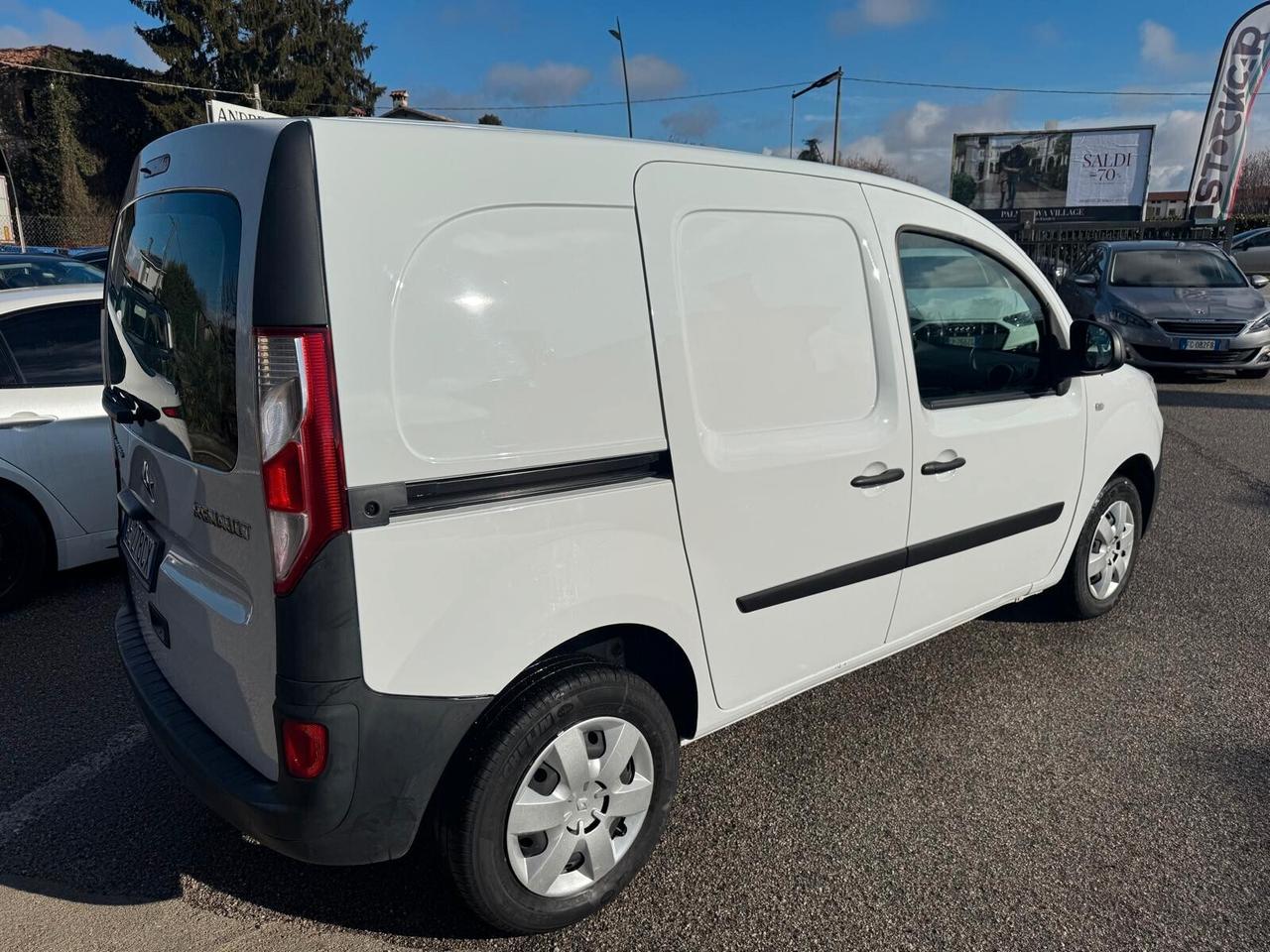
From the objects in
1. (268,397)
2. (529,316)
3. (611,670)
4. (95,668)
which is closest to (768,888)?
(611,670)

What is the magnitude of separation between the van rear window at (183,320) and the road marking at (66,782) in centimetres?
130

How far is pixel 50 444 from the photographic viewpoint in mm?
4297

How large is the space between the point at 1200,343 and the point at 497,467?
34.9ft

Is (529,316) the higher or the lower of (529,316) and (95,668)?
the higher

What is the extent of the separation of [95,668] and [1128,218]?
33848 mm

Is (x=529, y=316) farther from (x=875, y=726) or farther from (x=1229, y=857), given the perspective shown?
(x=1229, y=857)

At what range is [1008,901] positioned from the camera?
7.79 ft

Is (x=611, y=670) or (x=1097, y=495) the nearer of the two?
(x=611, y=670)

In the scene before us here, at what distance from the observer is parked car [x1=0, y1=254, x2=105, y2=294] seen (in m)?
7.96

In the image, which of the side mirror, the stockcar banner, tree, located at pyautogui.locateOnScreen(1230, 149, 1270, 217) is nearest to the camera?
the side mirror

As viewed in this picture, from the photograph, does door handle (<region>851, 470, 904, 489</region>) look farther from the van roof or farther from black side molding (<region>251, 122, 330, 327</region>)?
black side molding (<region>251, 122, 330, 327</region>)

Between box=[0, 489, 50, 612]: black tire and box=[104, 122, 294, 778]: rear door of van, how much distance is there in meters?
2.28

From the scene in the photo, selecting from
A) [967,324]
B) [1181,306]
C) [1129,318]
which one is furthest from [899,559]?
[1181,306]

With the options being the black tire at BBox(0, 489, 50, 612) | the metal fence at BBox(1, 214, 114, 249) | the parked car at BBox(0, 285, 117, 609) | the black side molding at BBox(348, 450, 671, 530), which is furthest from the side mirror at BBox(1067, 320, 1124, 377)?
the metal fence at BBox(1, 214, 114, 249)
